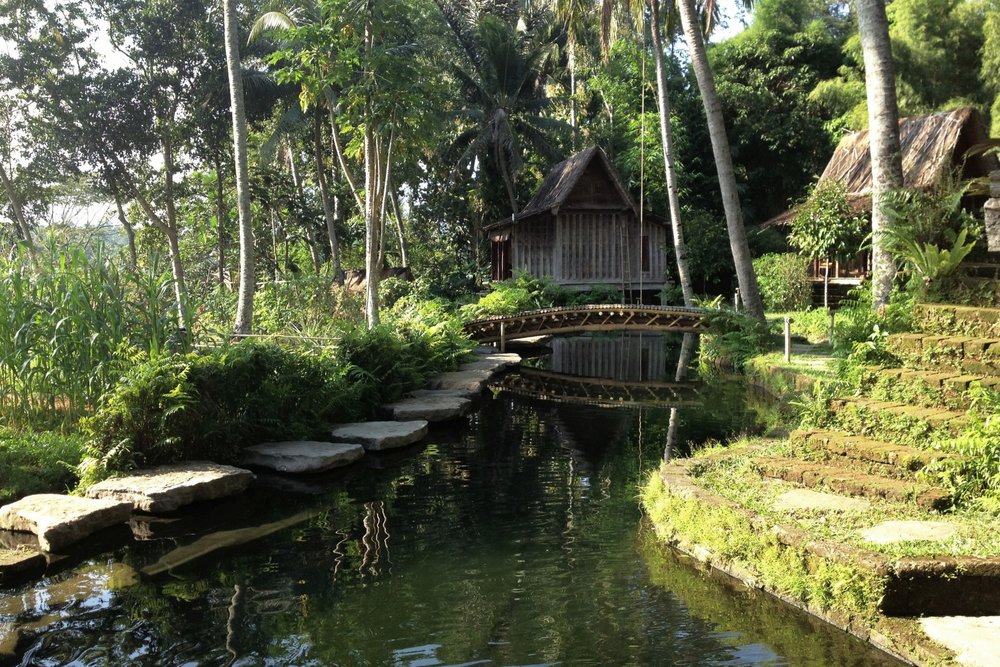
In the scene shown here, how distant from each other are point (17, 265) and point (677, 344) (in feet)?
58.1

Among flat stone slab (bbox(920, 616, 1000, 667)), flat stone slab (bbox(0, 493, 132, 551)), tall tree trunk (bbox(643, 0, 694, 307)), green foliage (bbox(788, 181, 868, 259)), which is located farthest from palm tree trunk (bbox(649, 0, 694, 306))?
flat stone slab (bbox(920, 616, 1000, 667))

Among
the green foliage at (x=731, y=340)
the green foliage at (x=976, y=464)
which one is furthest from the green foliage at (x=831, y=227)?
the green foliage at (x=976, y=464)

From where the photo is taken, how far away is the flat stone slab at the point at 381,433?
1044 centimetres

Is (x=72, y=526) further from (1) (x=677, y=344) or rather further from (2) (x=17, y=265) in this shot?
(1) (x=677, y=344)

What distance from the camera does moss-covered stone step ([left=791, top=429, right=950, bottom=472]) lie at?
6.27 m

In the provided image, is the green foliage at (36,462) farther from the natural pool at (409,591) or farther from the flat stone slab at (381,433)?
the flat stone slab at (381,433)

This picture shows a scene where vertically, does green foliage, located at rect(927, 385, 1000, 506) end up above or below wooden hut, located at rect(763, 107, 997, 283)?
below

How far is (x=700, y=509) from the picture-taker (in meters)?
6.44

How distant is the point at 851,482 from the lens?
248 inches

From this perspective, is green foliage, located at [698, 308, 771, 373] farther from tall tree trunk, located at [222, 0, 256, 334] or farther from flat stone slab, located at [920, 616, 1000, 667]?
flat stone slab, located at [920, 616, 1000, 667]

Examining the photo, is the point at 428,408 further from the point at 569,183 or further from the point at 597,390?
the point at 569,183

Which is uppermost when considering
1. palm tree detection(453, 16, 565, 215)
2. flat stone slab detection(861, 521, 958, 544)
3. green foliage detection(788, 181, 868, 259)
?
palm tree detection(453, 16, 565, 215)

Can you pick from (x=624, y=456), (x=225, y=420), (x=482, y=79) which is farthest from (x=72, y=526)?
(x=482, y=79)

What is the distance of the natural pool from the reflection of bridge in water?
522 centimetres
